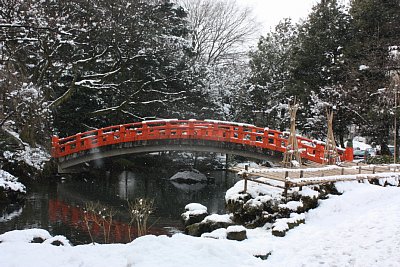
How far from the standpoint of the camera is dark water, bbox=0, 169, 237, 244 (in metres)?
11.0

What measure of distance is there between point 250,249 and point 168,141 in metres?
12.1

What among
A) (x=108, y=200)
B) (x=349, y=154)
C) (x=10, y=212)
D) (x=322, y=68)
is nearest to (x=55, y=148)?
(x=108, y=200)

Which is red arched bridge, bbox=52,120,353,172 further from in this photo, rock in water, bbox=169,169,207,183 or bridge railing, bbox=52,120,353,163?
rock in water, bbox=169,169,207,183

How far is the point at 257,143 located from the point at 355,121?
7184 millimetres

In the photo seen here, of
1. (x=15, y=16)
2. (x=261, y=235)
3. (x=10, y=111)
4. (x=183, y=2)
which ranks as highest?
(x=183, y=2)

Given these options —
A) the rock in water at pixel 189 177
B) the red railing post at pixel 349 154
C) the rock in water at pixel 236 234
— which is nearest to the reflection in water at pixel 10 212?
the rock in water at pixel 236 234

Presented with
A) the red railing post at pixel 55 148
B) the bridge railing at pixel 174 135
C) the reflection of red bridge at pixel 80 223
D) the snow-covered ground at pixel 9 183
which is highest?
the bridge railing at pixel 174 135

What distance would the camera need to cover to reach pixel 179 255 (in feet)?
20.3

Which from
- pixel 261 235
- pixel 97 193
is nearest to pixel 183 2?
pixel 97 193

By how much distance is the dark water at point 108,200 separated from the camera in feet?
36.2

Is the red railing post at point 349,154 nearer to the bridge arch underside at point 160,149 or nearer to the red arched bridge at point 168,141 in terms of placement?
the red arched bridge at point 168,141

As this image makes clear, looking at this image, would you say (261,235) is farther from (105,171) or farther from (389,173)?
(105,171)

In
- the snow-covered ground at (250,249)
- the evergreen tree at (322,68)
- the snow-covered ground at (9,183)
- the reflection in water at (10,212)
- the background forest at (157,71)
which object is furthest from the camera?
the evergreen tree at (322,68)

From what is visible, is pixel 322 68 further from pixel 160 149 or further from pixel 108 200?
pixel 108 200
